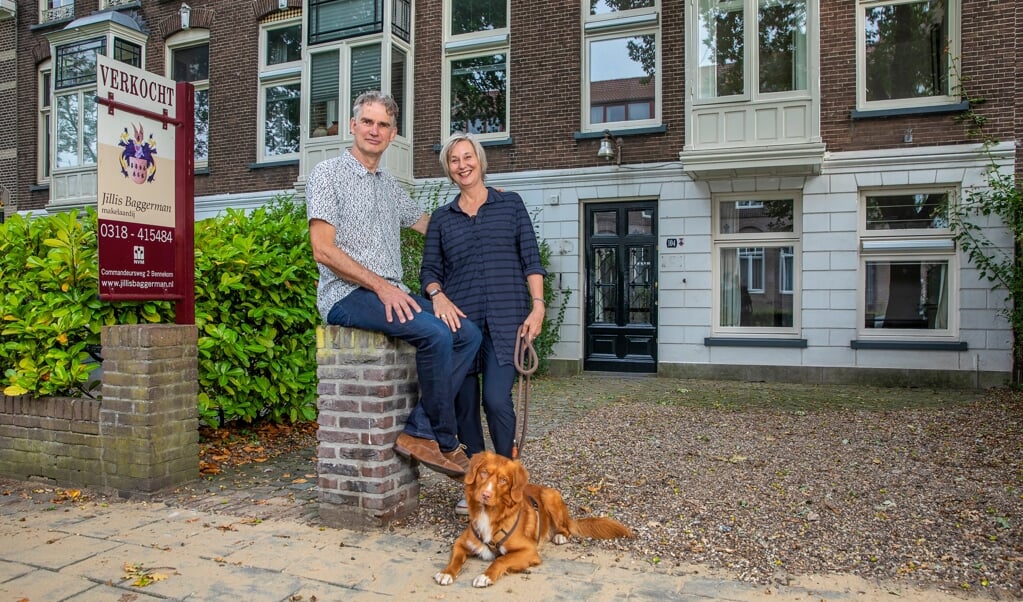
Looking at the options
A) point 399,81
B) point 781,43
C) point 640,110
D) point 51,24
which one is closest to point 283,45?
point 399,81

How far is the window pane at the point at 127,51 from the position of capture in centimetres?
1608

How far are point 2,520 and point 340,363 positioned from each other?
2.09 metres

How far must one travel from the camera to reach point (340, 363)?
3695 millimetres

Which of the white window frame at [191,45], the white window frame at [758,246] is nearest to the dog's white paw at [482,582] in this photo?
the white window frame at [758,246]

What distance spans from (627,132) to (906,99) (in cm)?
413

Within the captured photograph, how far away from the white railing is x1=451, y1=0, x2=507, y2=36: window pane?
1039 cm

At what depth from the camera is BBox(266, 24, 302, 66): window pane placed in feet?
49.6

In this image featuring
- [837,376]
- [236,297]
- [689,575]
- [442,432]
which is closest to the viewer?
[689,575]

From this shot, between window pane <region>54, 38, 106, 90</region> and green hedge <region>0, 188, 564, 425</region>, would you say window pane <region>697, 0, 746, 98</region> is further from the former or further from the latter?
window pane <region>54, 38, 106, 90</region>

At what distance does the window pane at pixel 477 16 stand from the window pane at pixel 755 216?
5295 millimetres

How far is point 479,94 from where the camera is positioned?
13250 millimetres

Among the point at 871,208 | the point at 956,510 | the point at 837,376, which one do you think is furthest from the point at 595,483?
the point at 871,208

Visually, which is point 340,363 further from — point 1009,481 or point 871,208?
point 871,208

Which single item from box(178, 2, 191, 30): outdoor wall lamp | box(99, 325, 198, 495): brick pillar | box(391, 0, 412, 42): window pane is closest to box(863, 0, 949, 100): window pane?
box(391, 0, 412, 42): window pane
